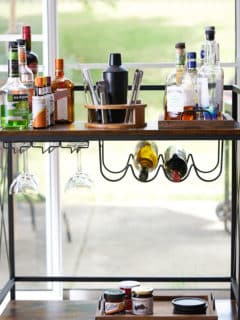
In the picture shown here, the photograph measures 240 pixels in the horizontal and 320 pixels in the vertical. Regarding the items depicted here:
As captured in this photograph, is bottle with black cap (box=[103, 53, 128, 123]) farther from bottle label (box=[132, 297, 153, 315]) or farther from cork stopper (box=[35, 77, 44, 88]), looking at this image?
bottle label (box=[132, 297, 153, 315])

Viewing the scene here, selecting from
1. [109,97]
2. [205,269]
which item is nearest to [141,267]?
[205,269]

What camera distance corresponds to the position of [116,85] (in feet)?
9.92

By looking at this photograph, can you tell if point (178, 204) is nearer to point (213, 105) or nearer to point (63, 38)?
point (63, 38)

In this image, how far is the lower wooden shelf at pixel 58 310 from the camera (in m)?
3.30

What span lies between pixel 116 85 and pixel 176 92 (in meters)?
0.20

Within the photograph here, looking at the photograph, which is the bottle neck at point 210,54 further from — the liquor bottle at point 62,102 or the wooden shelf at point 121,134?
the liquor bottle at point 62,102

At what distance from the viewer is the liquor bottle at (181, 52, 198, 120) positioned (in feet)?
9.82

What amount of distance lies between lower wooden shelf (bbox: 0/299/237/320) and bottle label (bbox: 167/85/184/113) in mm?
828

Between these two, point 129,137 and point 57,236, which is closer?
point 129,137

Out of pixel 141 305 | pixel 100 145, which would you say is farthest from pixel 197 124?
pixel 141 305

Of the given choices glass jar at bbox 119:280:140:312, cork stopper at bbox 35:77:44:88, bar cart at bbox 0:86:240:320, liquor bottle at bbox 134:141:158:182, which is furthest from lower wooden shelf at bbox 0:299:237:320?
cork stopper at bbox 35:77:44:88

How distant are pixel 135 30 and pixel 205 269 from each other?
4.22 feet

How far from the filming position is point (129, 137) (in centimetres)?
290

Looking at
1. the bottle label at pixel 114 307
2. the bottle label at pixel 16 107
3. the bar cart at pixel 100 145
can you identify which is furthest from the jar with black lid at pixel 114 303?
the bottle label at pixel 16 107
